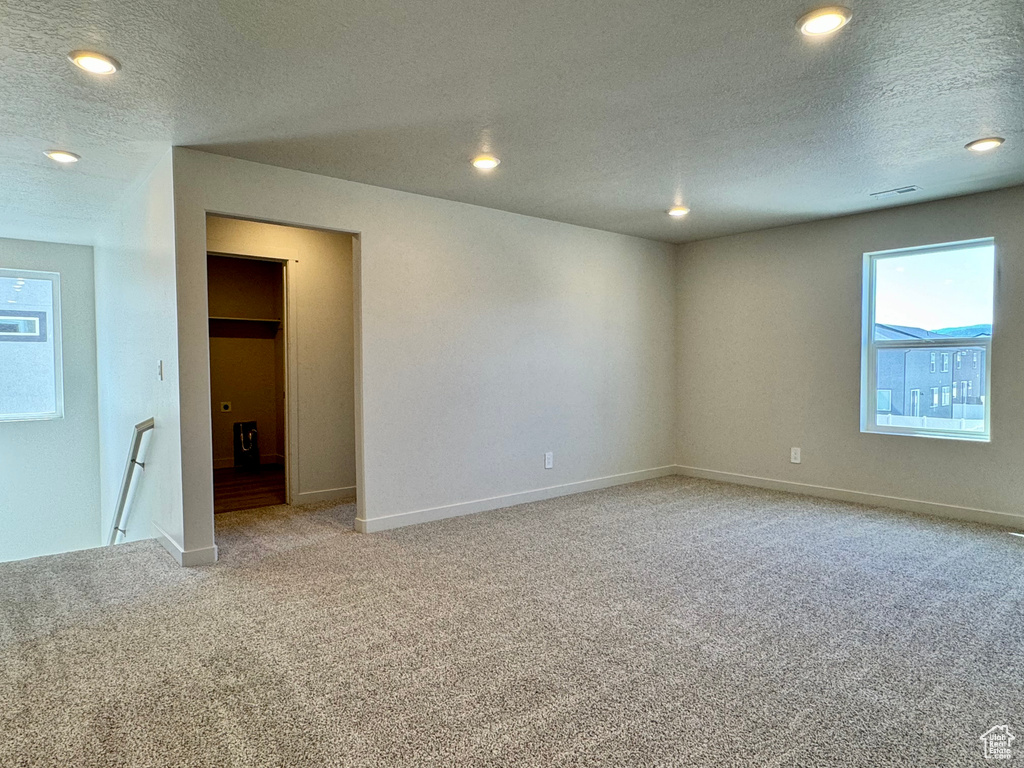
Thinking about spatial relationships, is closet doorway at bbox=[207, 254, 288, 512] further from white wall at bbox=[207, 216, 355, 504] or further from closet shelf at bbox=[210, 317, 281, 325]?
white wall at bbox=[207, 216, 355, 504]

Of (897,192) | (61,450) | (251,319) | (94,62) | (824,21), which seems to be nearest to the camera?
(824,21)

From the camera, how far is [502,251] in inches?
193

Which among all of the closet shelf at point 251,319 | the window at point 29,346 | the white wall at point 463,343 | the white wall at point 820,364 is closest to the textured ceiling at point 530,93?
the white wall at point 463,343

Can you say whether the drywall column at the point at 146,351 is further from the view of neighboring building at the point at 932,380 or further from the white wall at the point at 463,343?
the view of neighboring building at the point at 932,380

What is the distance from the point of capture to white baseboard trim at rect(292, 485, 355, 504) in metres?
5.16

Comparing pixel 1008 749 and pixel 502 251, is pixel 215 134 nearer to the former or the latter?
pixel 502 251

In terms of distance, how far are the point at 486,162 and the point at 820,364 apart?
11.2 ft

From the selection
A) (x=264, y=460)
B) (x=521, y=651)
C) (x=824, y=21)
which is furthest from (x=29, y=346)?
(x=824, y=21)

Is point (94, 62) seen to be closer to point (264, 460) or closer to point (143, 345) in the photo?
point (143, 345)

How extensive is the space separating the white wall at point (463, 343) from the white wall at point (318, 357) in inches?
39.9

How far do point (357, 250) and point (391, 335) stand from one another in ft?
2.05

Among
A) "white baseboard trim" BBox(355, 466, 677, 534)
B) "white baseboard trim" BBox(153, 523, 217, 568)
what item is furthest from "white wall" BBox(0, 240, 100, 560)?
"white baseboard trim" BBox(355, 466, 677, 534)

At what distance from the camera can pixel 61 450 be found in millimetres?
6020

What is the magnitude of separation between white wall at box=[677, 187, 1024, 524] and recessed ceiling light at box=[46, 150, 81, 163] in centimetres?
508
